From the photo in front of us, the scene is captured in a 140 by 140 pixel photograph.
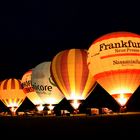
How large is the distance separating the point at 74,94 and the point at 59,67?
2.29 metres

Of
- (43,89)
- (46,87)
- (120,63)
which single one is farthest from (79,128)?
(43,89)

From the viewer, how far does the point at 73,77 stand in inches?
1082

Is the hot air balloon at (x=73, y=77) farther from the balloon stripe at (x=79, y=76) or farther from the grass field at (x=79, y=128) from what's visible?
the grass field at (x=79, y=128)

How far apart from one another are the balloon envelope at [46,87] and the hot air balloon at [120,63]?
384 inches

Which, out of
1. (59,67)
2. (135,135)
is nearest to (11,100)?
(59,67)

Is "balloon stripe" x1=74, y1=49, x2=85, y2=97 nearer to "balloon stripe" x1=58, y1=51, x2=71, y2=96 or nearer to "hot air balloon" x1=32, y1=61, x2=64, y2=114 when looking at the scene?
"balloon stripe" x1=58, y1=51, x2=71, y2=96

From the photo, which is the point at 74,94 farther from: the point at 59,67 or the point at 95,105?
the point at 95,105

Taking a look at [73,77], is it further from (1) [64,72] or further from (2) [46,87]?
(2) [46,87]

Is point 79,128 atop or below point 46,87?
below

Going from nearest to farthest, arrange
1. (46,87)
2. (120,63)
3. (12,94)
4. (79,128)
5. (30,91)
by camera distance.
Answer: (79,128) < (120,63) < (46,87) < (30,91) < (12,94)

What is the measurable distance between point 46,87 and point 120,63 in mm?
11157

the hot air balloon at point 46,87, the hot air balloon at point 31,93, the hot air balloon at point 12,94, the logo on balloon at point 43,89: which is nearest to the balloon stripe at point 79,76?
the hot air balloon at point 46,87

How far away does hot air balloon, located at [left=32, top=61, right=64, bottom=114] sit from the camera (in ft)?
108

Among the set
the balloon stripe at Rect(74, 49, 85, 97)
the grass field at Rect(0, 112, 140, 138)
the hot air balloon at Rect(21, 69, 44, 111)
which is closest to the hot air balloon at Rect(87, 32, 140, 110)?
the balloon stripe at Rect(74, 49, 85, 97)
